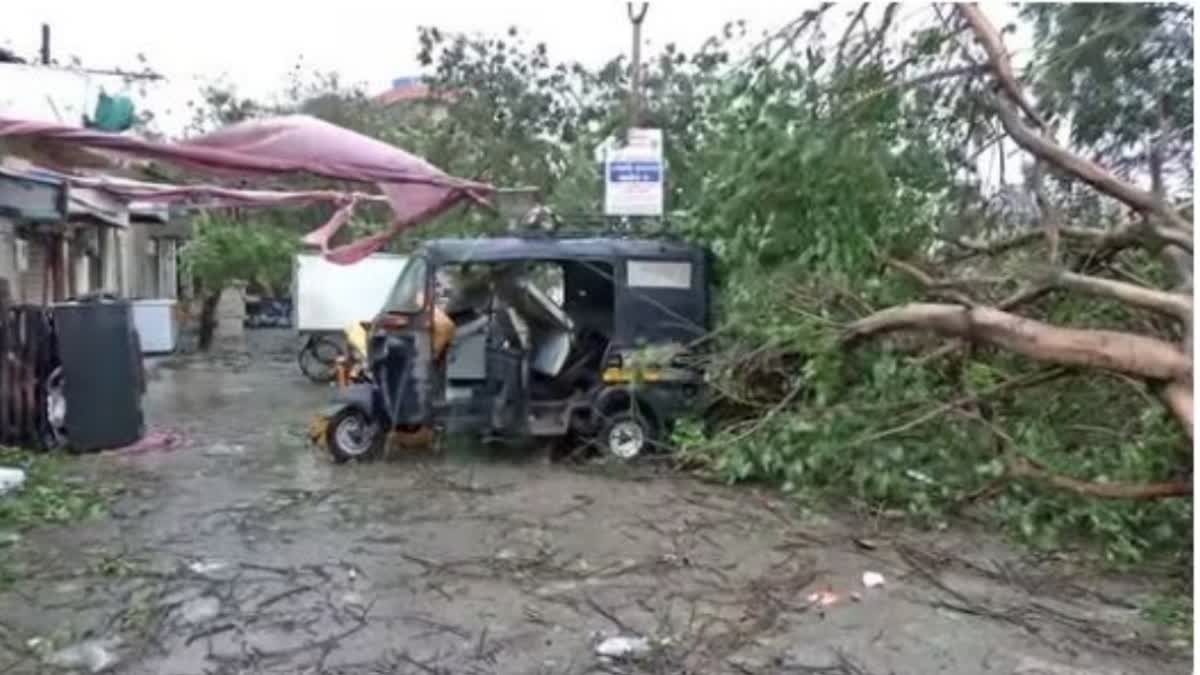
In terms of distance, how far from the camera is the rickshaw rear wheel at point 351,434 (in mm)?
8875

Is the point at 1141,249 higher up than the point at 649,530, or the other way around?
the point at 1141,249

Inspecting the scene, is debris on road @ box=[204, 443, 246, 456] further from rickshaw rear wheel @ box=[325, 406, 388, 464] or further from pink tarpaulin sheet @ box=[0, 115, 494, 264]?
pink tarpaulin sheet @ box=[0, 115, 494, 264]

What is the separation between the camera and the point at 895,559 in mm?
5840

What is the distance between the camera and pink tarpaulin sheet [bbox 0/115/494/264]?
498 cm

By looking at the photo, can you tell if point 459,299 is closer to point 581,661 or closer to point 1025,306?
point 1025,306

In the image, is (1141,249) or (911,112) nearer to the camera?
(1141,249)

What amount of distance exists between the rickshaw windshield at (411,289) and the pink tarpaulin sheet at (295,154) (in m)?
2.95

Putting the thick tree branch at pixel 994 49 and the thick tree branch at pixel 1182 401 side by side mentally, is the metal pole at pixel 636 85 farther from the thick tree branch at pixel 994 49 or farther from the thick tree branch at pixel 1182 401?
the thick tree branch at pixel 1182 401

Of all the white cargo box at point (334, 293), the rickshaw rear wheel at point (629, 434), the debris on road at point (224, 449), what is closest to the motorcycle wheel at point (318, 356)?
the white cargo box at point (334, 293)

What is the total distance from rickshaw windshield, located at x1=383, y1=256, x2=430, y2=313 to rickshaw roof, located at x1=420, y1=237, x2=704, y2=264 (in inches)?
5.7

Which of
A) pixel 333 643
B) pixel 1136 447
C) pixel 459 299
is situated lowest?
pixel 333 643

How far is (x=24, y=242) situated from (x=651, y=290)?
920 cm

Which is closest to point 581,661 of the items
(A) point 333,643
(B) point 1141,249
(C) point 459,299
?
(A) point 333,643

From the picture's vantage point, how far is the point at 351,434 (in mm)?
8922
